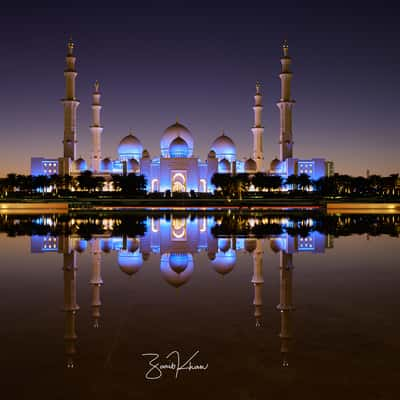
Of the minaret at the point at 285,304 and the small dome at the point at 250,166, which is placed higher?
the small dome at the point at 250,166

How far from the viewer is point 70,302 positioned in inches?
212

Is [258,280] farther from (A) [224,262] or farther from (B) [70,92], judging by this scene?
(B) [70,92]

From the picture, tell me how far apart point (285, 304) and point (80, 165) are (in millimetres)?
43004

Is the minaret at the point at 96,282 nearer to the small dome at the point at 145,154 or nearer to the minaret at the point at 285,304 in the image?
the minaret at the point at 285,304

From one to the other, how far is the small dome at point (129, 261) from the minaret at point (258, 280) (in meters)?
1.57

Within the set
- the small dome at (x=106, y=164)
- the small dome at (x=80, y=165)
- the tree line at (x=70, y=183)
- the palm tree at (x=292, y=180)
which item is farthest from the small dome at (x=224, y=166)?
the small dome at (x=80, y=165)

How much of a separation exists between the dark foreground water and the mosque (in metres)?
36.5

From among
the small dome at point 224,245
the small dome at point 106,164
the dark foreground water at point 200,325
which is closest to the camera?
the dark foreground water at point 200,325

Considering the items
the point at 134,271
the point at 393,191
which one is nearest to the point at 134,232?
the point at 134,271

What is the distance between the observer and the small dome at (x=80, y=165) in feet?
152

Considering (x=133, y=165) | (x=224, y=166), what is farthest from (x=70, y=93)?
(x=224, y=166)

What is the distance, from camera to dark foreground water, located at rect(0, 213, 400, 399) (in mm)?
3291

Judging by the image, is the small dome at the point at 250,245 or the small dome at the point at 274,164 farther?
the small dome at the point at 274,164
